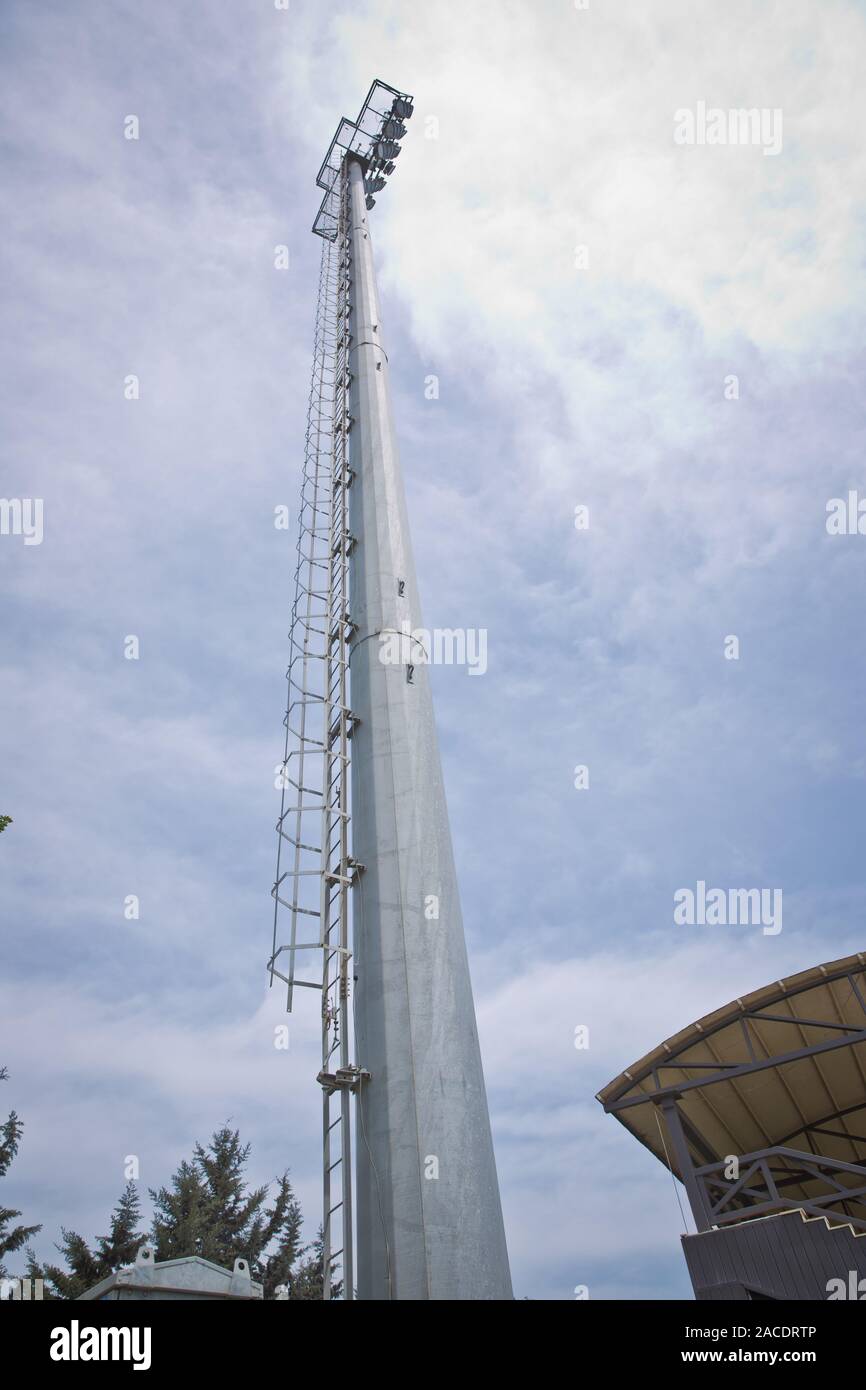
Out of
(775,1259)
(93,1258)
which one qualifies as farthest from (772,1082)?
(93,1258)

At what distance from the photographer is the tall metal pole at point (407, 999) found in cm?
1018

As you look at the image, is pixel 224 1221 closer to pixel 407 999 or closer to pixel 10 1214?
pixel 10 1214

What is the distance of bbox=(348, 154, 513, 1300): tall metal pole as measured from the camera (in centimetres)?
1018

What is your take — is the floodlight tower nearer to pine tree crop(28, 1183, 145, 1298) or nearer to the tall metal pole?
the tall metal pole

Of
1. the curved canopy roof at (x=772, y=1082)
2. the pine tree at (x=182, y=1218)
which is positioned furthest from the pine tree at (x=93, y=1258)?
the curved canopy roof at (x=772, y=1082)

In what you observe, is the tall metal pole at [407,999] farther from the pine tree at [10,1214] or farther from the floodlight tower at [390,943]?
the pine tree at [10,1214]

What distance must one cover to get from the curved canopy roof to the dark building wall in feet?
1.87

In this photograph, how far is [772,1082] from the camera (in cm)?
1873

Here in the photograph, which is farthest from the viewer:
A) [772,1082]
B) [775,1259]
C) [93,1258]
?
[93,1258]

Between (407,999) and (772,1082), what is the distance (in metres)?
10.8

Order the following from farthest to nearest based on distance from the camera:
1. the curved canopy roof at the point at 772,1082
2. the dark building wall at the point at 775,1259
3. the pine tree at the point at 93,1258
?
the pine tree at the point at 93,1258 < the curved canopy roof at the point at 772,1082 < the dark building wall at the point at 775,1259

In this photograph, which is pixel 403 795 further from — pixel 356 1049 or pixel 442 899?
pixel 356 1049

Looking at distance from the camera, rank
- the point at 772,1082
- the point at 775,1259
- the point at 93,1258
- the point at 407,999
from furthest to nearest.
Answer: the point at 93,1258 < the point at 772,1082 < the point at 775,1259 < the point at 407,999

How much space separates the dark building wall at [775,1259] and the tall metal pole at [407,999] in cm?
562
